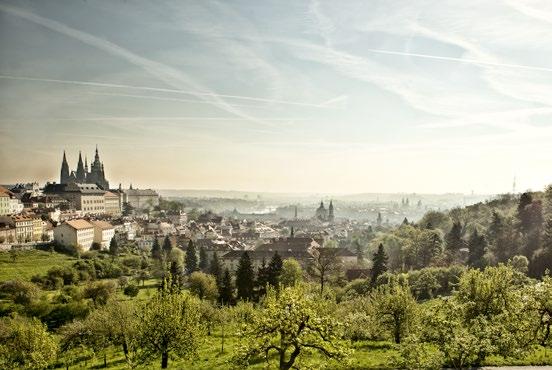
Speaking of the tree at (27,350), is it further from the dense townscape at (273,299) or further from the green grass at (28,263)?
the green grass at (28,263)

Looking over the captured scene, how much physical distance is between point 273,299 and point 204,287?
4488cm

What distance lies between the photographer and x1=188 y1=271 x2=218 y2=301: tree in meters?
59.3

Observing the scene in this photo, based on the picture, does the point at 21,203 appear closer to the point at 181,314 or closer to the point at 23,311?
the point at 23,311

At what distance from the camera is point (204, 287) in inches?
2430

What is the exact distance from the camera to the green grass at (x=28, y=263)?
70312mm

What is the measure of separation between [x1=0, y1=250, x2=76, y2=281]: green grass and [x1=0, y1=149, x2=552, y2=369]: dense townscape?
0.41m

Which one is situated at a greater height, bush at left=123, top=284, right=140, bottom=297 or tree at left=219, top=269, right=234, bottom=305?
tree at left=219, top=269, right=234, bottom=305

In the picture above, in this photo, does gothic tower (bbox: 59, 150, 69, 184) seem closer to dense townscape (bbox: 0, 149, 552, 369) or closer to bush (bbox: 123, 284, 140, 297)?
dense townscape (bbox: 0, 149, 552, 369)

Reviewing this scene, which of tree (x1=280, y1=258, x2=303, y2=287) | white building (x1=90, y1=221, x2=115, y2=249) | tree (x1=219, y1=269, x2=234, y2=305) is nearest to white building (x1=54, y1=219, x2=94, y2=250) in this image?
white building (x1=90, y1=221, x2=115, y2=249)

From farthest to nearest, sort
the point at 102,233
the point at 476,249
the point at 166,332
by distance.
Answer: the point at 102,233, the point at 476,249, the point at 166,332

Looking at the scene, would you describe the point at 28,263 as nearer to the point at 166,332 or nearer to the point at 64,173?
the point at 166,332

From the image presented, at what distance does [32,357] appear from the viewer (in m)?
26.7

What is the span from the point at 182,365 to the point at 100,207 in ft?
500

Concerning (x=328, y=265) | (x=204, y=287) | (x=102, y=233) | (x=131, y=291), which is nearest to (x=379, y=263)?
(x=328, y=265)
